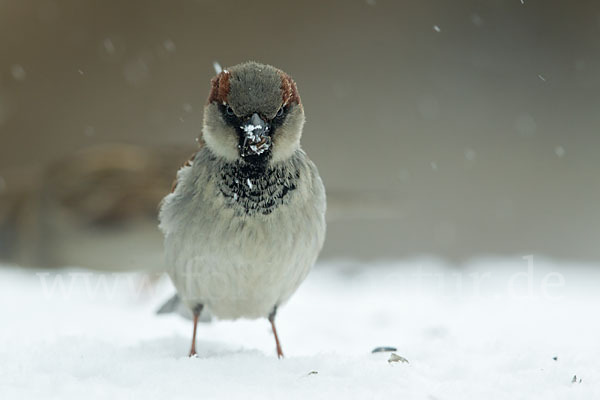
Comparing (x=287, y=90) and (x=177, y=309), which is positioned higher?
(x=287, y=90)

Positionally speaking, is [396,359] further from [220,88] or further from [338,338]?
[220,88]

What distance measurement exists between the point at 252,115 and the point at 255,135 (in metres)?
0.05

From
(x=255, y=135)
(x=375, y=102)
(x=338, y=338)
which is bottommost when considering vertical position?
(x=338, y=338)

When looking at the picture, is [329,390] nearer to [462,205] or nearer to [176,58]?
[176,58]

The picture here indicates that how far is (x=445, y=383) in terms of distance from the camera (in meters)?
1.28

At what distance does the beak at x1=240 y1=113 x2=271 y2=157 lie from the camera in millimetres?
1467

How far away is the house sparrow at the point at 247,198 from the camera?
1482 millimetres

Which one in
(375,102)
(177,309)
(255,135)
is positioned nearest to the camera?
(255,135)

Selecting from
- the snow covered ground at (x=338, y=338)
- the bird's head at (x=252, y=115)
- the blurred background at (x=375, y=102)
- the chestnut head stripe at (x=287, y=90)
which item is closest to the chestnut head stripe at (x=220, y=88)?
the bird's head at (x=252, y=115)

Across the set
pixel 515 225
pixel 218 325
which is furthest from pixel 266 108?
pixel 515 225

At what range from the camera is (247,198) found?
1.51 m

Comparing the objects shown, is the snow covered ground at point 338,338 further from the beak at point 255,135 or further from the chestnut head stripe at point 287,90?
the chestnut head stripe at point 287,90

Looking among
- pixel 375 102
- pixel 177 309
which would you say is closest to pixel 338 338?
pixel 177 309

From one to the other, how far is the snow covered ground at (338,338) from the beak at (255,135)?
Answer: 0.45m
